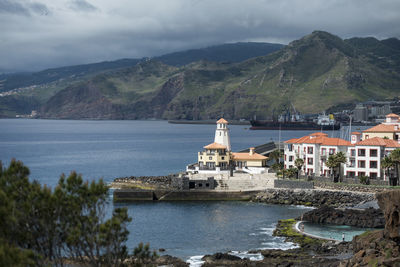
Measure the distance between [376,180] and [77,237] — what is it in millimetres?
55058

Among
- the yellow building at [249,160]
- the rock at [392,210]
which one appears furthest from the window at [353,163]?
the rock at [392,210]

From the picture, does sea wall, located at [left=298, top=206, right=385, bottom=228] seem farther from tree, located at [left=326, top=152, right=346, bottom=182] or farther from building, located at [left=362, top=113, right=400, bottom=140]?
building, located at [left=362, top=113, right=400, bottom=140]

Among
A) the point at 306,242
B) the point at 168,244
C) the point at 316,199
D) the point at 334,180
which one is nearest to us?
the point at 306,242

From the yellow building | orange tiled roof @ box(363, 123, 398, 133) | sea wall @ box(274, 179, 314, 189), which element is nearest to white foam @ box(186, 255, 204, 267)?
sea wall @ box(274, 179, 314, 189)

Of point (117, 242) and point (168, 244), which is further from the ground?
point (117, 242)

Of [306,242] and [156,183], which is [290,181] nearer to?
[156,183]

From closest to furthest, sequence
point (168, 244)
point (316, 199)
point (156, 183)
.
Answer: point (168, 244)
point (316, 199)
point (156, 183)

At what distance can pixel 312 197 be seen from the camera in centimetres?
6762

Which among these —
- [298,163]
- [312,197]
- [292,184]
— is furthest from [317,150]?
[312,197]

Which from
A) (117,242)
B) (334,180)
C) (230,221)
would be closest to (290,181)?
(334,180)

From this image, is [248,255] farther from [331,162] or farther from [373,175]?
[373,175]

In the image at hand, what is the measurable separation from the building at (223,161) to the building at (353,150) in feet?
16.7

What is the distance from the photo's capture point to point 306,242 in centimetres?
4694

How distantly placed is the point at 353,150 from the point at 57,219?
57027mm
